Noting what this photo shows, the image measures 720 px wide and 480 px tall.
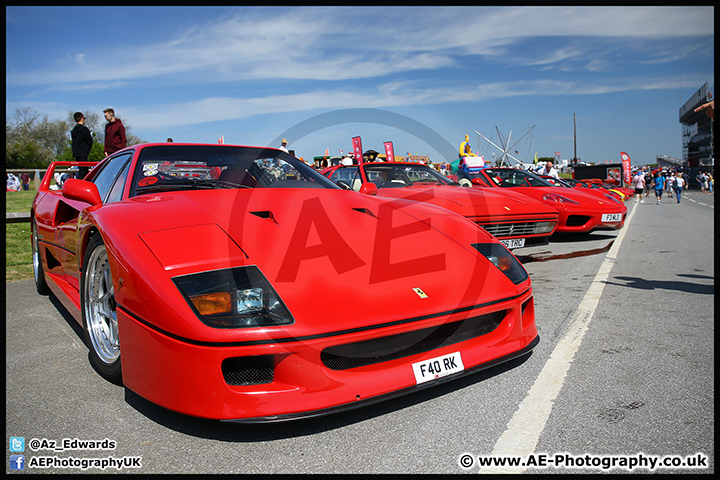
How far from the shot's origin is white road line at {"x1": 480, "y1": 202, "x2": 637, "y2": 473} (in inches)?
66.8

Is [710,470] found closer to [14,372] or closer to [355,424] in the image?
[355,424]

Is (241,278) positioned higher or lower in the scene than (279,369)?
higher

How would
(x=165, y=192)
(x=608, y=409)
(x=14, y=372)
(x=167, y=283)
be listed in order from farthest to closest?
(x=165, y=192), (x=14, y=372), (x=608, y=409), (x=167, y=283)

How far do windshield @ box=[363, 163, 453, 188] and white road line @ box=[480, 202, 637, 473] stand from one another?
3.65 metres

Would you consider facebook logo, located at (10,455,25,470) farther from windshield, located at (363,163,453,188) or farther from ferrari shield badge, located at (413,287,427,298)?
windshield, located at (363,163,453,188)

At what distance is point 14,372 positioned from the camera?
2.51m

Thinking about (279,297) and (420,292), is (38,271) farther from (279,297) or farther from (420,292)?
(420,292)

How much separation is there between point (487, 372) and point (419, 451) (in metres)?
0.82

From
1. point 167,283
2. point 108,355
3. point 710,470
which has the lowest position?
point 710,470

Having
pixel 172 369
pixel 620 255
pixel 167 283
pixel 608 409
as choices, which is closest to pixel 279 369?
pixel 172 369

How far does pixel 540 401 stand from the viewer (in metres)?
2.05

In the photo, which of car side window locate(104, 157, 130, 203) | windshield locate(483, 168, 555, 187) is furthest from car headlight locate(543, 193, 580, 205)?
car side window locate(104, 157, 130, 203)

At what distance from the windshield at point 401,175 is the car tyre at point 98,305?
4551 mm

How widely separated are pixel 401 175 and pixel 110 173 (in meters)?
4.20
